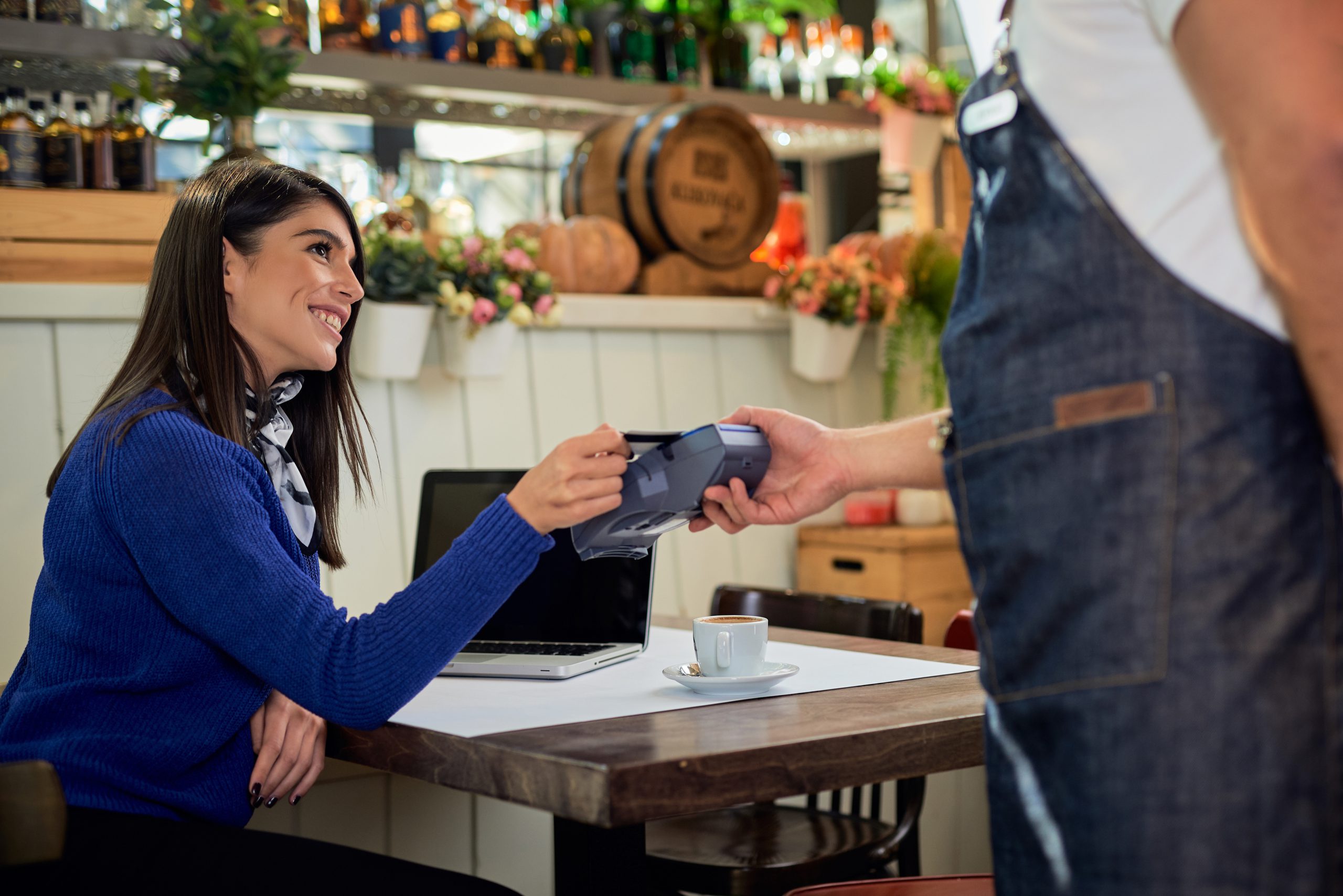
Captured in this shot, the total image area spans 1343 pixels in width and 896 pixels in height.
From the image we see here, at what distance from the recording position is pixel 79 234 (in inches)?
93.1

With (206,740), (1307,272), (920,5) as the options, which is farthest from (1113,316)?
(920,5)

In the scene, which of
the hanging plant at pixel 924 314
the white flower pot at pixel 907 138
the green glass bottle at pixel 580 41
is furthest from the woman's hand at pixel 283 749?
the white flower pot at pixel 907 138

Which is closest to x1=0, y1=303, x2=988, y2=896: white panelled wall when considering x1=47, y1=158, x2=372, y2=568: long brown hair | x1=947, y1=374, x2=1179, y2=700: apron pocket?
x1=47, y1=158, x2=372, y2=568: long brown hair

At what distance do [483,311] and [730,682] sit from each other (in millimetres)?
1323

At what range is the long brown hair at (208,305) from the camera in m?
1.50

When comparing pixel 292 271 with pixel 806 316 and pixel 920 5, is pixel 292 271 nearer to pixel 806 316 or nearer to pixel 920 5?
pixel 806 316

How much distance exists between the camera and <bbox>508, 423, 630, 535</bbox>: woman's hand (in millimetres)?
1331

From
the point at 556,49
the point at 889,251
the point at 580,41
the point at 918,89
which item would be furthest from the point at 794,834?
the point at 918,89

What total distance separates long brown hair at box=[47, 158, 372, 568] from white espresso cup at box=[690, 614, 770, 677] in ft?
1.85

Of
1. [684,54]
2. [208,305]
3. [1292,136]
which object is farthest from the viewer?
[684,54]

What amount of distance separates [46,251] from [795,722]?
1.72 meters

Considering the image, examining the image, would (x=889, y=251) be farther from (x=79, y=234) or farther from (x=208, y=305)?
(x=208, y=305)

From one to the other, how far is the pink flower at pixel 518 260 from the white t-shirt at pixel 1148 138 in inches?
72.9

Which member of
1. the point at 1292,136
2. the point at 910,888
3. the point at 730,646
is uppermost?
the point at 1292,136
